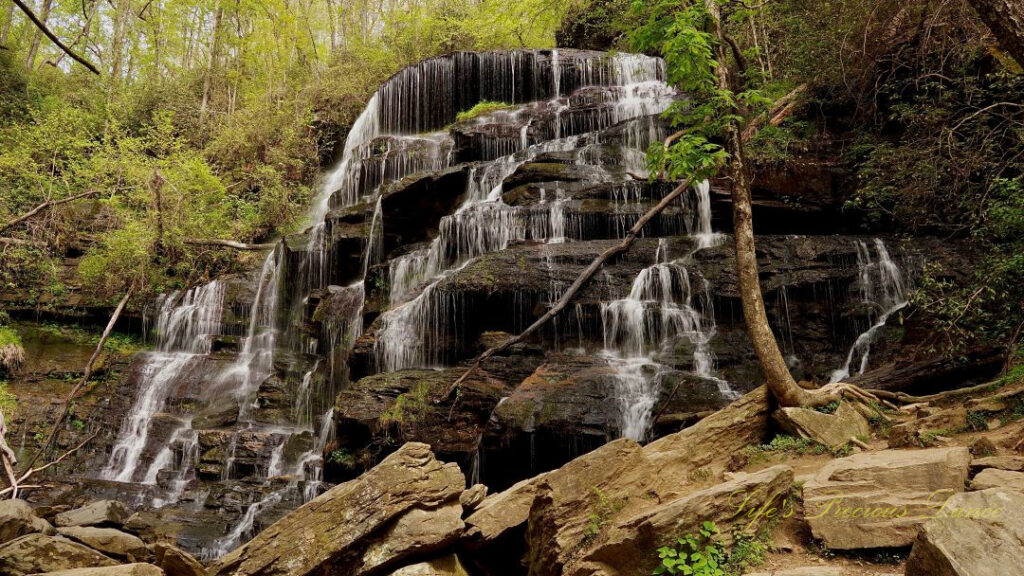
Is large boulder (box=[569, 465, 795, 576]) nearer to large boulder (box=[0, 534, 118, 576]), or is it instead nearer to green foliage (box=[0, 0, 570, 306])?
large boulder (box=[0, 534, 118, 576])

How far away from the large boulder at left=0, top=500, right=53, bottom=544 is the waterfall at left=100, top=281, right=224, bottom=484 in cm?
446

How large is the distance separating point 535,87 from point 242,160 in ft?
41.6

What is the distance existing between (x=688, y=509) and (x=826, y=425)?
2.26 metres

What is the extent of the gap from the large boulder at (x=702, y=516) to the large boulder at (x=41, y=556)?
6.11 metres

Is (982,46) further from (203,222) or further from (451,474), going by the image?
(203,222)

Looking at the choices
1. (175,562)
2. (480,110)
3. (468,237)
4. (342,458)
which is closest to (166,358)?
(342,458)

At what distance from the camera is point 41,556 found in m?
6.61

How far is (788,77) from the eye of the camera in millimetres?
13258

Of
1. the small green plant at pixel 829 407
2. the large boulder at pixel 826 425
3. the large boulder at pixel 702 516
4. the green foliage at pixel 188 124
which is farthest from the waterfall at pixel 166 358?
the small green plant at pixel 829 407

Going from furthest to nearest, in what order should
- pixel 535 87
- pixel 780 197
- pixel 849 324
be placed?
pixel 535 87, pixel 780 197, pixel 849 324

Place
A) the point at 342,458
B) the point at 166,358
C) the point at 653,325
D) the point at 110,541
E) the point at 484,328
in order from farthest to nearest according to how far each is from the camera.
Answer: the point at 166,358 → the point at 484,328 → the point at 653,325 → the point at 342,458 → the point at 110,541

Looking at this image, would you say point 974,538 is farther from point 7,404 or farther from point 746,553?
point 7,404

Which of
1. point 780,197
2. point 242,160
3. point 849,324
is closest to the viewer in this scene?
point 849,324

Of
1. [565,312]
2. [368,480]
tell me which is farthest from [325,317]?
[368,480]
